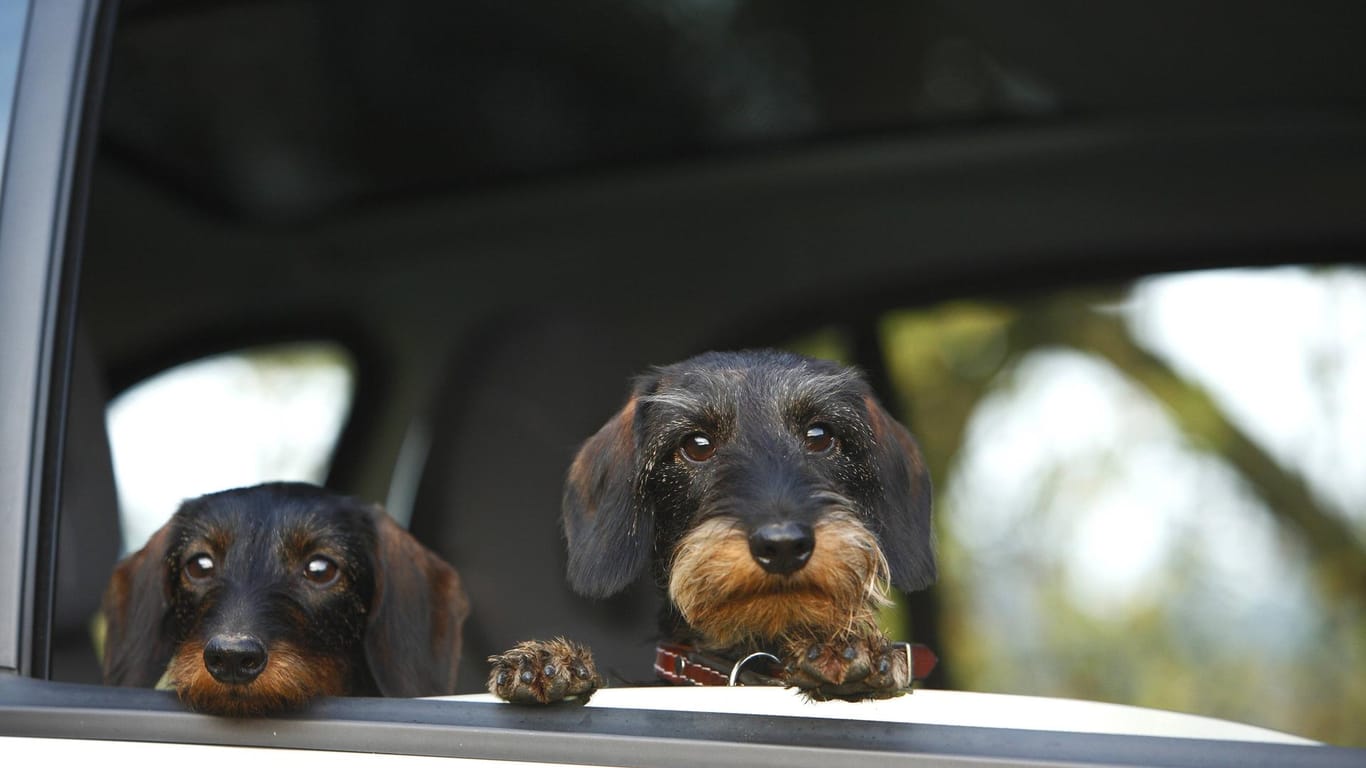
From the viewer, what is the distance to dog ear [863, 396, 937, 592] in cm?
231

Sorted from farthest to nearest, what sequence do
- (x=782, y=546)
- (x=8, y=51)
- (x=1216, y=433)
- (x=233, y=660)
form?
(x=1216, y=433) < (x=8, y=51) < (x=233, y=660) < (x=782, y=546)

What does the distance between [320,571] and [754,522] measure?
1.06 meters

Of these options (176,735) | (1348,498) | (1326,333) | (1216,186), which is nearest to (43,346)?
(176,735)

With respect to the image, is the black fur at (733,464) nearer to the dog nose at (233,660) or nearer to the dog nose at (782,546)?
the dog nose at (782,546)

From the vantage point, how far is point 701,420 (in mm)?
2328

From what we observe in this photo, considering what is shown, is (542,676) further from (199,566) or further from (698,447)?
(199,566)

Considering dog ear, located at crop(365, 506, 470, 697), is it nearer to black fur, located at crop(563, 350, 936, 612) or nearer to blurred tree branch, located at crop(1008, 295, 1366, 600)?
black fur, located at crop(563, 350, 936, 612)

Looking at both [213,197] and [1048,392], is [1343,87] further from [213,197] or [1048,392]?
[213,197]

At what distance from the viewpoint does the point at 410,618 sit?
2779 mm

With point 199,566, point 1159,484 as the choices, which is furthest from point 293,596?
point 1159,484

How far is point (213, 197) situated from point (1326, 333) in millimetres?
4081

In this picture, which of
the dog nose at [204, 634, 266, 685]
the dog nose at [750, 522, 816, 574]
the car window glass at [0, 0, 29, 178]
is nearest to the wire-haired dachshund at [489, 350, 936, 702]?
the dog nose at [750, 522, 816, 574]

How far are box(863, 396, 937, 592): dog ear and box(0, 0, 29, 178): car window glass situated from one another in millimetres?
1570

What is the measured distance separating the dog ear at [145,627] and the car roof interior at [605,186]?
1.28 meters
